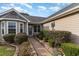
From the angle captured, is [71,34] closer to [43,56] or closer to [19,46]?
[43,56]

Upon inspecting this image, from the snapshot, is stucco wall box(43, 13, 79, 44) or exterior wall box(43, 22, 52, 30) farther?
exterior wall box(43, 22, 52, 30)

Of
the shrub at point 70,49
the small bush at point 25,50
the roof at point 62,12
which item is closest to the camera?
the shrub at point 70,49

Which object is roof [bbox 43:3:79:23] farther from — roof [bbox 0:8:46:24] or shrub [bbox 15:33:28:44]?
shrub [bbox 15:33:28:44]

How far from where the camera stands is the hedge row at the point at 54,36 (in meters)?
5.25

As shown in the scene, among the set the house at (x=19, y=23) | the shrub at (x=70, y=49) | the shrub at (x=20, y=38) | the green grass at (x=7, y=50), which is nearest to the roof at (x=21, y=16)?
the house at (x=19, y=23)

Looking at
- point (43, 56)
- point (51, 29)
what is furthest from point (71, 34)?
point (43, 56)

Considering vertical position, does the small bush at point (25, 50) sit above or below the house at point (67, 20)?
below

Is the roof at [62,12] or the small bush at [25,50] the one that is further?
the small bush at [25,50]

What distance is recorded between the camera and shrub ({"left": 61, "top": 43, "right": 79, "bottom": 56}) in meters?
4.83

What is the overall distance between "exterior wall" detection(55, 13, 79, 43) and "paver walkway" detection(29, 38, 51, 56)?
86 centimetres

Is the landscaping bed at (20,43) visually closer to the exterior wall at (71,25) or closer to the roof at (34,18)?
the roof at (34,18)

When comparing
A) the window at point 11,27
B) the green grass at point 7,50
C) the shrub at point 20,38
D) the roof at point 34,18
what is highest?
the roof at point 34,18

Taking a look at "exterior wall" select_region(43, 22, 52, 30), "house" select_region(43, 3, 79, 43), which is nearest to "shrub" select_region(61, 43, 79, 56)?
"house" select_region(43, 3, 79, 43)

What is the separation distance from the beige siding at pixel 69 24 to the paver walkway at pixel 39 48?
860 mm
